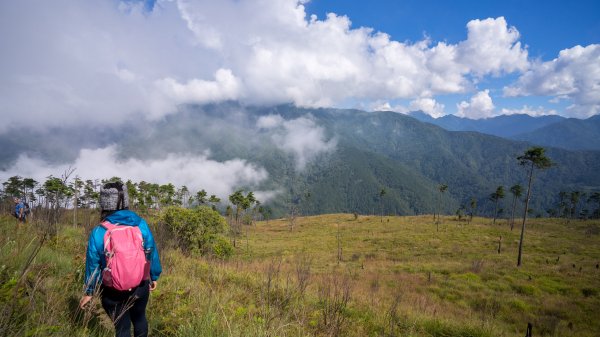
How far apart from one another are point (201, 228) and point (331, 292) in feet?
63.0

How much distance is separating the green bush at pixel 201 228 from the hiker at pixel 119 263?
20.1 meters

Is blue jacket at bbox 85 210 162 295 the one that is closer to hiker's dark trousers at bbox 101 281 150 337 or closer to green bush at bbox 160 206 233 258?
hiker's dark trousers at bbox 101 281 150 337

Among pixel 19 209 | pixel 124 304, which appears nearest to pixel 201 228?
pixel 19 209

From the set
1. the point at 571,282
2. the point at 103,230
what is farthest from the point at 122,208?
the point at 571,282

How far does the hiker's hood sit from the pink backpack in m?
0.06

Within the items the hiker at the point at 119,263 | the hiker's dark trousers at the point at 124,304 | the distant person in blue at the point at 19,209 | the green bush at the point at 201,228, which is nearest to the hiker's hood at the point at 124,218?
the hiker at the point at 119,263

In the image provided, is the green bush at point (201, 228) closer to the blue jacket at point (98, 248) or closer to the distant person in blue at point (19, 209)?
the distant person in blue at point (19, 209)

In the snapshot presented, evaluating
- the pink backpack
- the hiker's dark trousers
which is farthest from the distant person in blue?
the pink backpack

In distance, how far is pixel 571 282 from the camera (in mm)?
21875

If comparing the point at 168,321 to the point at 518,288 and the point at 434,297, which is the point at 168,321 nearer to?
the point at 434,297

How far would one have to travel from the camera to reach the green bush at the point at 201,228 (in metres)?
22.9

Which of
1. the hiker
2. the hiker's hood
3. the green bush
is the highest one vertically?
the hiker's hood

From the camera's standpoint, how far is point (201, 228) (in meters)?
24.8

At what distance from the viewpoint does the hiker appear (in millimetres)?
2820
